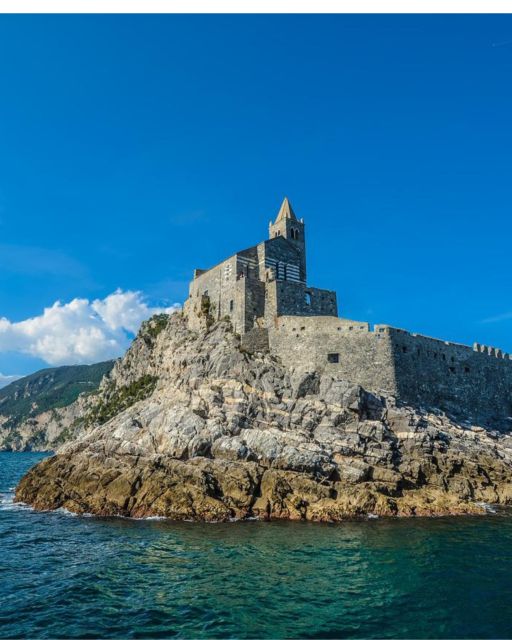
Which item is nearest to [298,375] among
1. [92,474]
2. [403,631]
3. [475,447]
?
[475,447]

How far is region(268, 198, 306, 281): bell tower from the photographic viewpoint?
50.8 metres

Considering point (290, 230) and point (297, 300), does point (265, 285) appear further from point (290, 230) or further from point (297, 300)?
point (290, 230)

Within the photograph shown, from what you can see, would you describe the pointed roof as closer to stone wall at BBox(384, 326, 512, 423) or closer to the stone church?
the stone church

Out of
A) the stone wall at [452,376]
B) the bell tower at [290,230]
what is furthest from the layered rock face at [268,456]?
the bell tower at [290,230]

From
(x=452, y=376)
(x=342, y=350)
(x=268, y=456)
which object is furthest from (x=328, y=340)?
(x=452, y=376)

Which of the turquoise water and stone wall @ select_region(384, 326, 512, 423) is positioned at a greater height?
stone wall @ select_region(384, 326, 512, 423)

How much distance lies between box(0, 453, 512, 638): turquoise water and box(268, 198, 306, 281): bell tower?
101 ft

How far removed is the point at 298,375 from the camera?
127 ft

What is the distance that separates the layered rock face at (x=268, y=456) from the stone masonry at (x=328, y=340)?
1.87m

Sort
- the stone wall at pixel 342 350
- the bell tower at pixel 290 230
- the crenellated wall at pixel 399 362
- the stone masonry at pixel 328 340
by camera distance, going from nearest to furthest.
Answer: the stone wall at pixel 342 350 < the crenellated wall at pixel 399 362 < the stone masonry at pixel 328 340 < the bell tower at pixel 290 230

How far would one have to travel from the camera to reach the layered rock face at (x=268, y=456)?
95.3 ft

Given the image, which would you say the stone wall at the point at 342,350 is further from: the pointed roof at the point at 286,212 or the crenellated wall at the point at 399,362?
the pointed roof at the point at 286,212

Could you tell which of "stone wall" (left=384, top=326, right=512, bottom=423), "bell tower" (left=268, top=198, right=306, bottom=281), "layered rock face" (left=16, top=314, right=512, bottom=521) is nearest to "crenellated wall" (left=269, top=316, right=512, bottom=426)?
"stone wall" (left=384, top=326, right=512, bottom=423)

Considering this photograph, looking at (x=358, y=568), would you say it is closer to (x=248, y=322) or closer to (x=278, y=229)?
(x=248, y=322)
